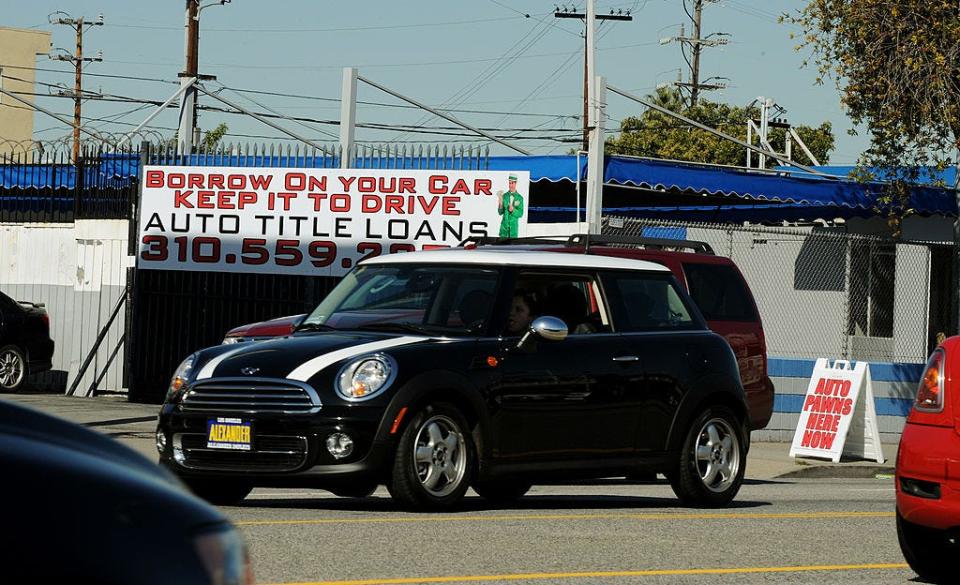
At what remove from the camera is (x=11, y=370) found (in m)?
24.4

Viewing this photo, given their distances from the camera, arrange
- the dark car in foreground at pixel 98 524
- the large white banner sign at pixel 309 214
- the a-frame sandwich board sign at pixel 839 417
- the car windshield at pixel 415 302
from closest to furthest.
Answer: the dark car in foreground at pixel 98 524 → the car windshield at pixel 415 302 → the a-frame sandwich board sign at pixel 839 417 → the large white banner sign at pixel 309 214

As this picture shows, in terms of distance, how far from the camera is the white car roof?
1098cm

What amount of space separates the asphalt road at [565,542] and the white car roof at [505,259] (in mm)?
1575

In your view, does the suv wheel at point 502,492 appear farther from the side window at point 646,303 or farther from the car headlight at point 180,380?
the car headlight at point 180,380

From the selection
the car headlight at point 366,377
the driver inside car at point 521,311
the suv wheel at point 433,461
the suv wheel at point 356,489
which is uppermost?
the driver inside car at point 521,311

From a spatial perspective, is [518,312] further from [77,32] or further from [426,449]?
[77,32]

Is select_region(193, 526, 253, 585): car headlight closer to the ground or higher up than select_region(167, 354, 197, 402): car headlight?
higher up

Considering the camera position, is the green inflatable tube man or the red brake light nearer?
the red brake light

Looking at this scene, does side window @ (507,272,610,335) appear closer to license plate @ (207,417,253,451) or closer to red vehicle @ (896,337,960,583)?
license plate @ (207,417,253,451)

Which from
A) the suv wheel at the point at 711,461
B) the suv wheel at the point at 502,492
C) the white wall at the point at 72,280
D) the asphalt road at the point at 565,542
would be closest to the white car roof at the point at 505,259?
the suv wheel at the point at 711,461

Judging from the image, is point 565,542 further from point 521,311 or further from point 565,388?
point 521,311

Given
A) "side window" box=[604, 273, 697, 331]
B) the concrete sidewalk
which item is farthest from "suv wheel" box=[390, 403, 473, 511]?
the concrete sidewalk

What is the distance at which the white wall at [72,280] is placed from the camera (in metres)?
23.8

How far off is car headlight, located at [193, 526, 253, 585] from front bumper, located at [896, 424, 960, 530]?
5252mm
